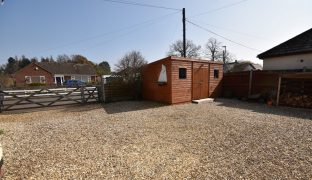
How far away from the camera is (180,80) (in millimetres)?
9781

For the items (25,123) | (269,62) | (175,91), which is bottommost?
(25,123)

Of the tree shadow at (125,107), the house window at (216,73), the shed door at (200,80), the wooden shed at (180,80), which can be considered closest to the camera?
the tree shadow at (125,107)

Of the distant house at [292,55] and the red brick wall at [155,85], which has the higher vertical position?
the distant house at [292,55]

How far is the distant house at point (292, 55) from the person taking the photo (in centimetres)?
1062

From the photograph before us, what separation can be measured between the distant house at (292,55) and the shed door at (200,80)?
5298 millimetres

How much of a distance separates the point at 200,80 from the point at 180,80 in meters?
1.69

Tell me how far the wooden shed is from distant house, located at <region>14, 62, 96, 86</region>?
97.8 feet

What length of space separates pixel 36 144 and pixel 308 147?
6243 mm

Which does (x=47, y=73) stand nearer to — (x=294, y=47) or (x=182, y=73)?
(x=182, y=73)

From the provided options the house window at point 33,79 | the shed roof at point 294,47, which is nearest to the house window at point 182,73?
the shed roof at point 294,47

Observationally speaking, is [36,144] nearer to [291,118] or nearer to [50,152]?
[50,152]

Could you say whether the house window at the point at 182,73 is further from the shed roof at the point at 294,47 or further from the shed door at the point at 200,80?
the shed roof at the point at 294,47

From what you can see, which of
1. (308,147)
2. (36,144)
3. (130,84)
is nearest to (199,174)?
(308,147)

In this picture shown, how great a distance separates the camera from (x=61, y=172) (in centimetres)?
298
